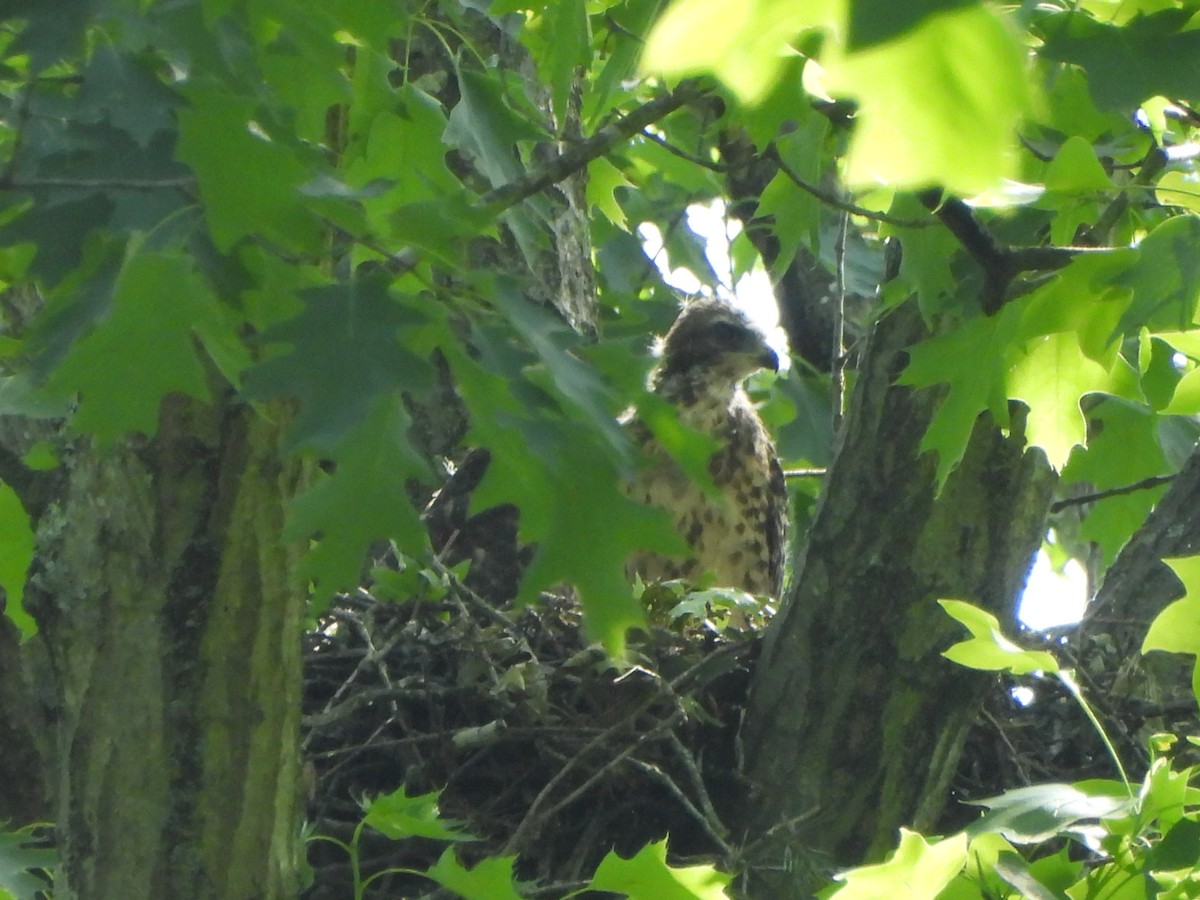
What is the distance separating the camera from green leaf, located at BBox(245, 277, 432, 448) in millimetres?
1694

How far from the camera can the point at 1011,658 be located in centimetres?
244

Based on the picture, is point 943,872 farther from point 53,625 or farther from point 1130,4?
point 53,625

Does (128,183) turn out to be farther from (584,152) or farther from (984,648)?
(984,648)

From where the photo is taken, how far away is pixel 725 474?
5.48 meters

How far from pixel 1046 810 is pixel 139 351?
4.79 feet

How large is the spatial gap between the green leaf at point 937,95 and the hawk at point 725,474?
4358mm

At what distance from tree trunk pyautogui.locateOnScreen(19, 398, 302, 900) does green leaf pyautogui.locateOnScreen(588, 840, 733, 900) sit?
1.65 ft

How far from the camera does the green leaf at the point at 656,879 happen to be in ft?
7.76

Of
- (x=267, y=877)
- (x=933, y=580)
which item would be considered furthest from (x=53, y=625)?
(x=933, y=580)

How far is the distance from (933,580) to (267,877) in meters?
1.40

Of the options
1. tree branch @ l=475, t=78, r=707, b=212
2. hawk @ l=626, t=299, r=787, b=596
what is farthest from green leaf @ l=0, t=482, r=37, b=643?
hawk @ l=626, t=299, r=787, b=596

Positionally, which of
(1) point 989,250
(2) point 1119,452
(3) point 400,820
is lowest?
(2) point 1119,452

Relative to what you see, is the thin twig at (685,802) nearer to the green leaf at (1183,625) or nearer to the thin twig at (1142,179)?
the green leaf at (1183,625)

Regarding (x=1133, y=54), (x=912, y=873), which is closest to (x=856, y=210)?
(x=1133, y=54)
